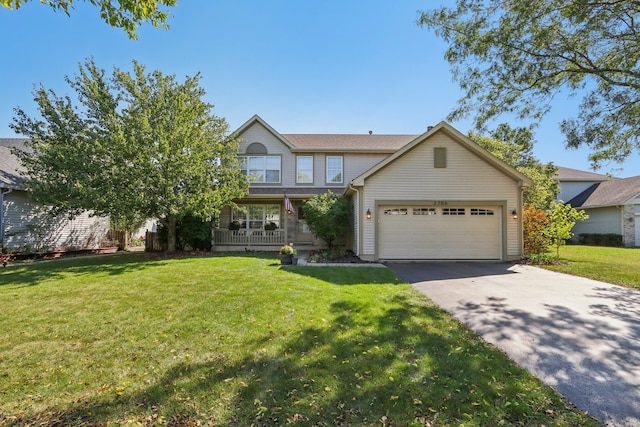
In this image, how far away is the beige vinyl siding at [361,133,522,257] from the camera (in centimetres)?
1214

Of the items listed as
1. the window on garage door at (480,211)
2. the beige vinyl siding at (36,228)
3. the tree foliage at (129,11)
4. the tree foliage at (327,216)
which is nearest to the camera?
the tree foliage at (129,11)

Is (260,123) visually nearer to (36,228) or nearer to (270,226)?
(270,226)

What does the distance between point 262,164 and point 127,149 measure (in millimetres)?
6976

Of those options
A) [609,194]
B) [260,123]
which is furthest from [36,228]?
[609,194]

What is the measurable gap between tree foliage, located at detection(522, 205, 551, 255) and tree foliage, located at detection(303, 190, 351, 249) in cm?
799

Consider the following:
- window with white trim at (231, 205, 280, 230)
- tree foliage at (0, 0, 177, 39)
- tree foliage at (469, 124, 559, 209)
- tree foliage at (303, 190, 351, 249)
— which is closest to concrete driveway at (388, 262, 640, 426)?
tree foliage at (303, 190, 351, 249)

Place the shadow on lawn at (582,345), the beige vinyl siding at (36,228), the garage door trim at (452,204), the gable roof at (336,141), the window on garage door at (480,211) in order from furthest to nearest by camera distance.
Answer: the gable roof at (336,141), the beige vinyl siding at (36,228), the window on garage door at (480,211), the garage door trim at (452,204), the shadow on lawn at (582,345)

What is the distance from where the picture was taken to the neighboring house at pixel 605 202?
1912cm

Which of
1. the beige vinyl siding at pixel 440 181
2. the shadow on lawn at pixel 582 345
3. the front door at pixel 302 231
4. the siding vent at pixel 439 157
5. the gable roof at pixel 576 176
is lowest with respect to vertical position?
the shadow on lawn at pixel 582 345

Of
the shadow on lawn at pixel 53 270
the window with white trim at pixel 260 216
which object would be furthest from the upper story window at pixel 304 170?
the shadow on lawn at pixel 53 270

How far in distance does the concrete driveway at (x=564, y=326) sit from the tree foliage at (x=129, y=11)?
24.1 ft

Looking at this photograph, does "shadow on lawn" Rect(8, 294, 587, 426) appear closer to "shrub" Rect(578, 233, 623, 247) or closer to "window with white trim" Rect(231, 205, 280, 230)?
"window with white trim" Rect(231, 205, 280, 230)

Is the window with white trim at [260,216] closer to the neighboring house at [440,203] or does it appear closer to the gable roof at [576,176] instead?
the neighboring house at [440,203]

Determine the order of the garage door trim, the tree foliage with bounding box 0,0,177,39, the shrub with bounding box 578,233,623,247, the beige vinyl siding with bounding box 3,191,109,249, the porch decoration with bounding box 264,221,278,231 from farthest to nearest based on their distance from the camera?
the shrub with bounding box 578,233,623,247
the porch decoration with bounding box 264,221,278,231
the beige vinyl siding with bounding box 3,191,109,249
the garage door trim
the tree foliage with bounding box 0,0,177,39
